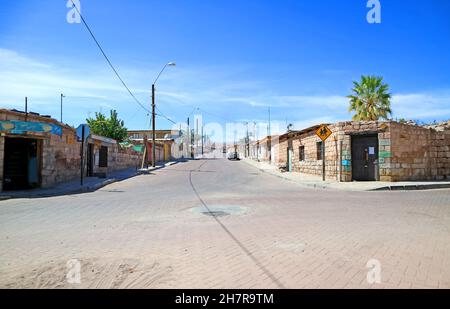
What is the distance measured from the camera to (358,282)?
3.93 meters

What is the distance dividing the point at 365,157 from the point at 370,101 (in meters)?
15.4

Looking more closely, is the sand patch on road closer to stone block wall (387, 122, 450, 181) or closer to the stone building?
the stone building

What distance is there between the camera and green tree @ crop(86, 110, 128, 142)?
46812 millimetres

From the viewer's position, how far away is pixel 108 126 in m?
47.3

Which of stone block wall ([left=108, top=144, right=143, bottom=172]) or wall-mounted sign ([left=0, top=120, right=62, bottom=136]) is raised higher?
wall-mounted sign ([left=0, top=120, right=62, bottom=136])

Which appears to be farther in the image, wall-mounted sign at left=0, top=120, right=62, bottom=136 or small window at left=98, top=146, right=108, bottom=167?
small window at left=98, top=146, right=108, bottom=167

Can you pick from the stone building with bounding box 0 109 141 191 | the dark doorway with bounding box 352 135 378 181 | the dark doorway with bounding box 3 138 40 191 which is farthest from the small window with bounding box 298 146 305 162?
the dark doorway with bounding box 3 138 40 191

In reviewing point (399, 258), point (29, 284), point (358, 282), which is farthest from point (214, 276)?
point (399, 258)

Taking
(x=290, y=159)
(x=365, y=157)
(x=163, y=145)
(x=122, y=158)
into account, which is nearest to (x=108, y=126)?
(x=163, y=145)

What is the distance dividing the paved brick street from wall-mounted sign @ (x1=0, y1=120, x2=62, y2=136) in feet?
17.2

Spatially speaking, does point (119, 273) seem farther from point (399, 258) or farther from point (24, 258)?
point (399, 258)

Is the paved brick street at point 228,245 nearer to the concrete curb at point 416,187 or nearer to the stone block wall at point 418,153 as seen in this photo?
the concrete curb at point 416,187

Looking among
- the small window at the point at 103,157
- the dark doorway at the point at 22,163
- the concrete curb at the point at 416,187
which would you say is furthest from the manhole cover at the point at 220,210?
the small window at the point at 103,157

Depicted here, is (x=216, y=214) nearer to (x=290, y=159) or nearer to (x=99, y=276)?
(x=99, y=276)
